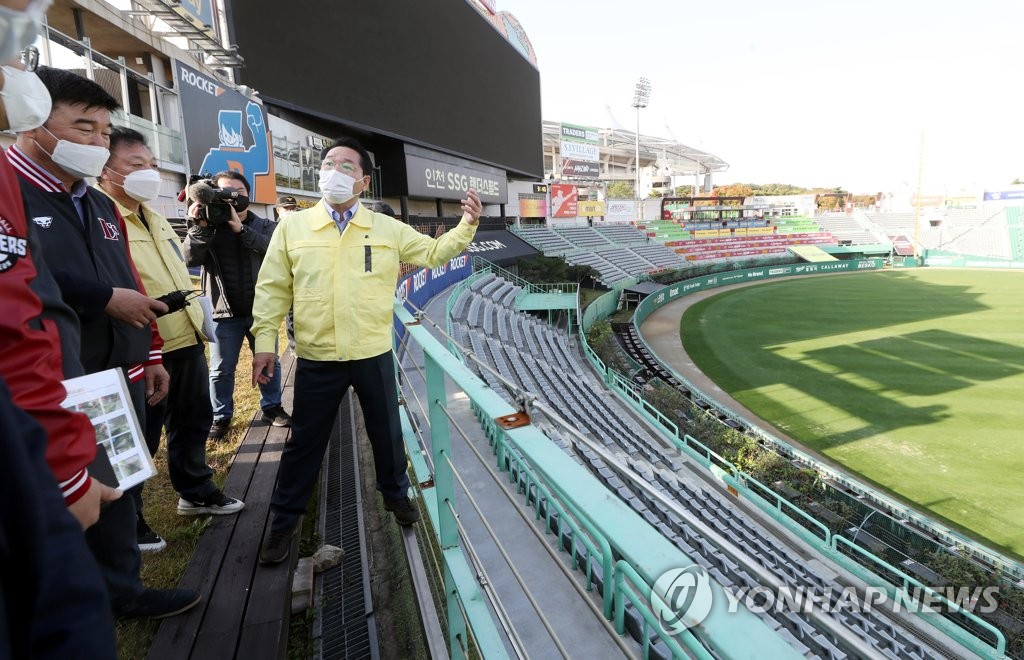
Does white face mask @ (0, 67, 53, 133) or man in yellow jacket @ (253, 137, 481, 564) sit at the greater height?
white face mask @ (0, 67, 53, 133)

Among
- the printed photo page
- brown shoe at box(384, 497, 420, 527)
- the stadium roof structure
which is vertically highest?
the stadium roof structure

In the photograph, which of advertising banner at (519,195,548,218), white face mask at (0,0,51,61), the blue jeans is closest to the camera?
white face mask at (0,0,51,61)

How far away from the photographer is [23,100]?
1110mm

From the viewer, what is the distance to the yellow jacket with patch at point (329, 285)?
236cm

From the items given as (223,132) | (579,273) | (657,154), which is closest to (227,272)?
(223,132)

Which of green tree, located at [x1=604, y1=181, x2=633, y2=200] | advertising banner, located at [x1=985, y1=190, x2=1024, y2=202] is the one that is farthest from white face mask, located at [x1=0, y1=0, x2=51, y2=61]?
green tree, located at [x1=604, y1=181, x2=633, y2=200]

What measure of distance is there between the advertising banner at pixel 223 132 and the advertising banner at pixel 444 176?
6860 millimetres

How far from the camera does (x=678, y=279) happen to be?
32312mm

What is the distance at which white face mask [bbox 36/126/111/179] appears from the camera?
1779mm

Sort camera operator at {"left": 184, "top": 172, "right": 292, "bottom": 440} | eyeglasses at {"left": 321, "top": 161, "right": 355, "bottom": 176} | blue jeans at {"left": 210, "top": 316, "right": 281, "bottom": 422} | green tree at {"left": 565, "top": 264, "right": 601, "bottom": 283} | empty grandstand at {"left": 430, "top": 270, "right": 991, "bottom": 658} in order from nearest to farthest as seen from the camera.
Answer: empty grandstand at {"left": 430, "top": 270, "right": 991, "bottom": 658}
eyeglasses at {"left": 321, "top": 161, "right": 355, "bottom": 176}
camera operator at {"left": 184, "top": 172, "right": 292, "bottom": 440}
blue jeans at {"left": 210, "top": 316, "right": 281, "bottom": 422}
green tree at {"left": 565, "top": 264, "right": 601, "bottom": 283}

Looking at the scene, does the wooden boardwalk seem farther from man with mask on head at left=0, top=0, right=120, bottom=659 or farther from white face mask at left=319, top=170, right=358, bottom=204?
white face mask at left=319, top=170, right=358, bottom=204

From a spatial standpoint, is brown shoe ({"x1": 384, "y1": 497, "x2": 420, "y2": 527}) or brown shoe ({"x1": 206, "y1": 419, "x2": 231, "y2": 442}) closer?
brown shoe ({"x1": 384, "y1": 497, "x2": 420, "y2": 527})

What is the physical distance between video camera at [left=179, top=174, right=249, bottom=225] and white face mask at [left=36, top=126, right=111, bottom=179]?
1.08 meters

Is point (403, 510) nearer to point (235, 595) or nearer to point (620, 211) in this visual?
point (235, 595)
